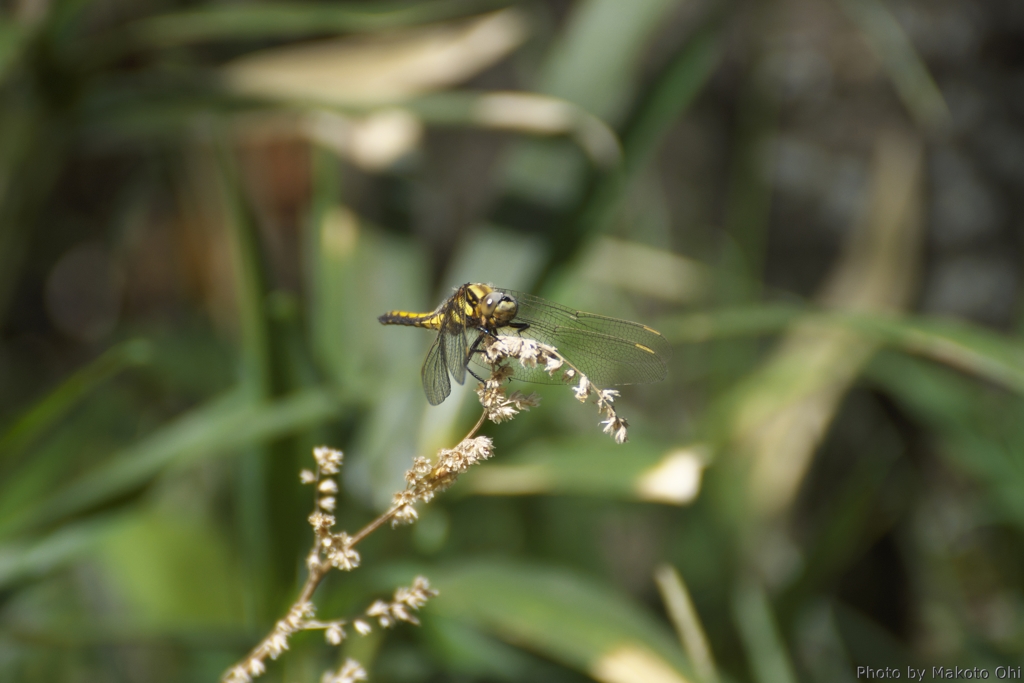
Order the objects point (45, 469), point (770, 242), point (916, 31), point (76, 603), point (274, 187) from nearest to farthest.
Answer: point (45, 469)
point (76, 603)
point (916, 31)
point (770, 242)
point (274, 187)

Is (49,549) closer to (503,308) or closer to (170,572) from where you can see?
(170,572)

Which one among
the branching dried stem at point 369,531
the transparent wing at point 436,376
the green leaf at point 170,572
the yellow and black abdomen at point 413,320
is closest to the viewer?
the branching dried stem at point 369,531

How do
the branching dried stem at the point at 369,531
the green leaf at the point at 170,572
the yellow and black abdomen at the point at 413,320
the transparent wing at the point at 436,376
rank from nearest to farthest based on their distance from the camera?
the branching dried stem at the point at 369,531, the transparent wing at the point at 436,376, the yellow and black abdomen at the point at 413,320, the green leaf at the point at 170,572

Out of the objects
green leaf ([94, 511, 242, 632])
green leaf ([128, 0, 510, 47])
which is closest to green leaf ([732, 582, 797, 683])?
green leaf ([94, 511, 242, 632])

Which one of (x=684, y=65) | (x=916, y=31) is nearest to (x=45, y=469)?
(x=684, y=65)

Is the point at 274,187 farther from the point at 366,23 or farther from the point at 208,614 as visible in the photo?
the point at 208,614

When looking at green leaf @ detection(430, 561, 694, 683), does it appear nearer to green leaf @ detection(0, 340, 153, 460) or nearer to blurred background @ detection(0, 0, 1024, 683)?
blurred background @ detection(0, 0, 1024, 683)

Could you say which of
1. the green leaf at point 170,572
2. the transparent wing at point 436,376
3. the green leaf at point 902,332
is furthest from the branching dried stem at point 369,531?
the green leaf at point 170,572

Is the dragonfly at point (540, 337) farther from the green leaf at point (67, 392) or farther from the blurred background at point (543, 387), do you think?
the green leaf at point (67, 392)
